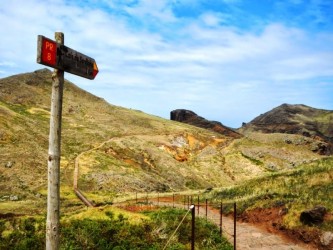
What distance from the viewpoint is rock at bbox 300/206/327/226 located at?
22.1 meters

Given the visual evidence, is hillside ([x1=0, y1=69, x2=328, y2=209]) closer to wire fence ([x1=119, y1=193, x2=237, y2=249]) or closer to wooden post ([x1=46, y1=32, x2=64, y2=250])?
wire fence ([x1=119, y1=193, x2=237, y2=249])

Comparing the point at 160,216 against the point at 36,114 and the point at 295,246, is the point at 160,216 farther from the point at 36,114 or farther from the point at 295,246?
the point at 36,114

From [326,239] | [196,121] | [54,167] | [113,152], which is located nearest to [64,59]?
[54,167]

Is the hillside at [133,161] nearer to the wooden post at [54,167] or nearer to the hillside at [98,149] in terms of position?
the hillside at [98,149]

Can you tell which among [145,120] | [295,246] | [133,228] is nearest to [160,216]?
[133,228]

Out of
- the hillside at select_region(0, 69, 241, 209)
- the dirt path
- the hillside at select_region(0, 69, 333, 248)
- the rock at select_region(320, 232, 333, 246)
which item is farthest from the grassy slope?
the hillside at select_region(0, 69, 241, 209)

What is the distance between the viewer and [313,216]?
72.8 feet

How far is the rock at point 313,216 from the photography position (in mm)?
22094

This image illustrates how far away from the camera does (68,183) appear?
55.2 metres

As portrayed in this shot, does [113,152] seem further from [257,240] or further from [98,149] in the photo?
[257,240]

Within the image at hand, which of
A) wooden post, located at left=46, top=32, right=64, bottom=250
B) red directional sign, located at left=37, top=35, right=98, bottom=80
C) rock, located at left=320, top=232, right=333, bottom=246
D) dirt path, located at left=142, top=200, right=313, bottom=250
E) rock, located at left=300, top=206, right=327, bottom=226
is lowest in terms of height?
dirt path, located at left=142, top=200, right=313, bottom=250

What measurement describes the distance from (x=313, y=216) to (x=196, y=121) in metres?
159

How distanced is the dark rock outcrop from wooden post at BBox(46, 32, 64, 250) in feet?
508

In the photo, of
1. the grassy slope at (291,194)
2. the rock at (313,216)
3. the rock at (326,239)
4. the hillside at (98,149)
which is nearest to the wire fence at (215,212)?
the grassy slope at (291,194)
